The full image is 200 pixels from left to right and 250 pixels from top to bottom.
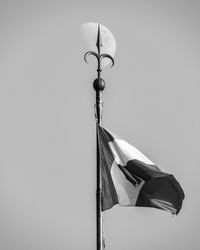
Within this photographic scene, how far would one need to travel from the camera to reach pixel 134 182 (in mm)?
7926

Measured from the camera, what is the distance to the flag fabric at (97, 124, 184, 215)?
7.87 m

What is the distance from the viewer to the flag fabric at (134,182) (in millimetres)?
7871

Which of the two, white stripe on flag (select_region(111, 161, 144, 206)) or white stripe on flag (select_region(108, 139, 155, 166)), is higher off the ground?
white stripe on flag (select_region(108, 139, 155, 166))

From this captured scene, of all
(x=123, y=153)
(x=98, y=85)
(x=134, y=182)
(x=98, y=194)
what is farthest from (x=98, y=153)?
(x=98, y=85)

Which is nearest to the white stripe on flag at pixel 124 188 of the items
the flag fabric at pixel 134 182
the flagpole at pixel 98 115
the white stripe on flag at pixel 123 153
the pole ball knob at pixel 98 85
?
the flag fabric at pixel 134 182

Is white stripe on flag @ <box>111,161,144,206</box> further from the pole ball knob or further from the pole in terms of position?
the pole ball knob

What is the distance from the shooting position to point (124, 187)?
7926 millimetres

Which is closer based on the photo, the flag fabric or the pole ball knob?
the flag fabric

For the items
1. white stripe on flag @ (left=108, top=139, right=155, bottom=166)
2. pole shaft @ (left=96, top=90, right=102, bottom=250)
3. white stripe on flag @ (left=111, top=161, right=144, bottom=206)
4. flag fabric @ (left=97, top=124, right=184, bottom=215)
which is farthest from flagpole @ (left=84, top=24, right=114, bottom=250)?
white stripe on flag @ (left=111, top=161, right=144, bottom=206)

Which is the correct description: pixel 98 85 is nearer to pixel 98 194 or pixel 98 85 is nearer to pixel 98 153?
pixel 98 153

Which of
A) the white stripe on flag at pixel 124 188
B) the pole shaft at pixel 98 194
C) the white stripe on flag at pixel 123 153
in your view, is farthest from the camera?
the white stripe on flag at pixel 123 153

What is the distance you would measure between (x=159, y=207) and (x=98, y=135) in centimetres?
190

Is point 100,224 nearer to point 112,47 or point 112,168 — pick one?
point 112,168

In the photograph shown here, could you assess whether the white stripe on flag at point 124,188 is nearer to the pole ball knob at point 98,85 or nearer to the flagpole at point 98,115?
the flagpole at point 98,115
